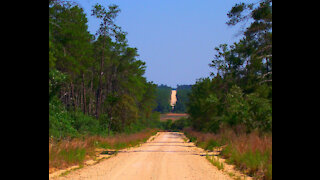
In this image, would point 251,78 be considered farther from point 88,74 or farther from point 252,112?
point 88,74

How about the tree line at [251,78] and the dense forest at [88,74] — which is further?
the dense forest at [88,74]

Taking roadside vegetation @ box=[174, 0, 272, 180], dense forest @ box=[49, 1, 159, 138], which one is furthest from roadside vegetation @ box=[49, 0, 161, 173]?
roadside vegetation @ box=[174, 0, 272, 180]

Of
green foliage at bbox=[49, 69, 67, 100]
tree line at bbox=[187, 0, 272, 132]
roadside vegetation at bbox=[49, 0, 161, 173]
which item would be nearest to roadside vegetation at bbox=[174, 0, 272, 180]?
tree line at bbox=[187, 0, 272, 132]

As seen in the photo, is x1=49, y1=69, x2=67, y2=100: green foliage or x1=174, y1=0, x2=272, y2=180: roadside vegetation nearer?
x1=174, y1=0, x2=272, y2=180: roadside vegetation

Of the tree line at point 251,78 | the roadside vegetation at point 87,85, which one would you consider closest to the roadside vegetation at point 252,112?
the tree line at point 251,78

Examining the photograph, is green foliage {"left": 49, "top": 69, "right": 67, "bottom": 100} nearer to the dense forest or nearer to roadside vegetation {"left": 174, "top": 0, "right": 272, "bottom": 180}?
the dense forest

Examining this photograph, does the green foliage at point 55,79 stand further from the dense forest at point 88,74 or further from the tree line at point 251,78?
the tree line at point 251,78

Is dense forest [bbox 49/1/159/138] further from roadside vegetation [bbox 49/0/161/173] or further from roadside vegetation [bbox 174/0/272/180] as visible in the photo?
roadside vegetation [bbox 174/0/272/180]

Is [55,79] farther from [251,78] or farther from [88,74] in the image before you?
[88,74]

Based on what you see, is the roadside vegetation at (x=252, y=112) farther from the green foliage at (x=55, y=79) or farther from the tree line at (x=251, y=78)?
the green foliage at (x=55, y=79)

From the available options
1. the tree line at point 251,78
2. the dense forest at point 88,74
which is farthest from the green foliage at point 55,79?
the tree line at point 251,78

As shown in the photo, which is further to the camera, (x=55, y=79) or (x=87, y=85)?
(x=87, y=85)

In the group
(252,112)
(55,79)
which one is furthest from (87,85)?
Result: (252,112)
